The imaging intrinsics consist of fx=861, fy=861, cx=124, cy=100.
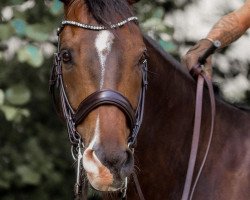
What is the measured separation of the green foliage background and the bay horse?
0.64 meters

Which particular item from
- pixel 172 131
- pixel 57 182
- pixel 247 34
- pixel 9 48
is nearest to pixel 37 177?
pixel 57 182

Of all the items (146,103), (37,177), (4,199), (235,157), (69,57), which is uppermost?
Result: (69,57)

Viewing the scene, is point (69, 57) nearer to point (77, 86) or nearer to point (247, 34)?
point (77, 86)

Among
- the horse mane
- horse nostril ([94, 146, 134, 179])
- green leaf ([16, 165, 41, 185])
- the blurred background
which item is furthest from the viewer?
green leaf ([16, 165, 41, 185])

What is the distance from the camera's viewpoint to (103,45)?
11.1 feet

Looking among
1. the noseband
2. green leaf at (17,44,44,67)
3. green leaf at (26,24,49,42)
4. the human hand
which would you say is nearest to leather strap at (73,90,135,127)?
the noseband

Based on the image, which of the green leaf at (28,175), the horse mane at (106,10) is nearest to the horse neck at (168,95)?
the horse mane at (106,10)

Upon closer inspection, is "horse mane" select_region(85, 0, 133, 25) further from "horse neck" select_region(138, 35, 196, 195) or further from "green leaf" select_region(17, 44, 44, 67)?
"green leaf" select_region(17, 44, 44, 67)

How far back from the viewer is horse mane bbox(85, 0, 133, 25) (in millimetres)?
3449

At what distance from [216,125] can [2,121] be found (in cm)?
165

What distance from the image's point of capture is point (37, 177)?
466cm

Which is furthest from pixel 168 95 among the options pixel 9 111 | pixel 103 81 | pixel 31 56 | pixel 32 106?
pixel 32 106

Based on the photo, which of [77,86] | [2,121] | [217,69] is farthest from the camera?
[217,69]

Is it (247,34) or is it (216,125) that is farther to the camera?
(247,34)
